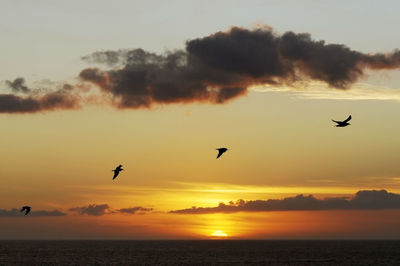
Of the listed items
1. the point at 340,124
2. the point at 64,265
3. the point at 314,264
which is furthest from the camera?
the point at 314,264

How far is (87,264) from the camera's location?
185250mm

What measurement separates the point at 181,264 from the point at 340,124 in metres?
122

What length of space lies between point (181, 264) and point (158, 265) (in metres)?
8.12

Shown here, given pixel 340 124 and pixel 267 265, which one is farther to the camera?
pixel 267 265

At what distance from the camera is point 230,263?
200m

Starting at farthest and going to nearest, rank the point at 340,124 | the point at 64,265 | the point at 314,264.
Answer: the point at 314,264
the point at 64,265
the point at 340,124

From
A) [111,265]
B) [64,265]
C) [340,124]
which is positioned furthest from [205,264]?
[340,124]

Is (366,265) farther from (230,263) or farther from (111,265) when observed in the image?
(111,265)

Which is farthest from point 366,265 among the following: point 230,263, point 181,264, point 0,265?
point 0,265

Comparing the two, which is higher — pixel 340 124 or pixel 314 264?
pixel 340 124

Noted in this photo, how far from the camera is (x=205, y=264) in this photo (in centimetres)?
18975

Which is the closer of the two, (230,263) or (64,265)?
(64,265)

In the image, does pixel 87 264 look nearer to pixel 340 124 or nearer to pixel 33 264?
pixel 33 264

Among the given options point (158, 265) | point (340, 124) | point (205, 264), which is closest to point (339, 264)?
point (205, 264)
